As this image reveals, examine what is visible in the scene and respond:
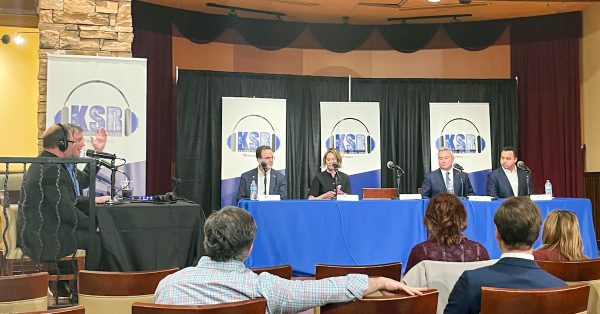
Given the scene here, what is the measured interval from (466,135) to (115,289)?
22.6ft

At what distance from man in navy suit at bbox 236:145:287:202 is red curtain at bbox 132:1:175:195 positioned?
6.93 ft

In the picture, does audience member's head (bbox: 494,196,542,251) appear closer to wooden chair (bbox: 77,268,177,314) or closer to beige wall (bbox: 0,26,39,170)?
wooden chair (bbox: 77,268,177,314)

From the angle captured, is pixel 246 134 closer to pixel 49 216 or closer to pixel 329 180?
pixel 329 180

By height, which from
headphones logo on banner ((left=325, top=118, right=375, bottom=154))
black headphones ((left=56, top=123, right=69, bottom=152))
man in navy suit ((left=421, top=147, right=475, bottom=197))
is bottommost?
man in navy suit ((left=421, top=147, right=475, bottom=197))

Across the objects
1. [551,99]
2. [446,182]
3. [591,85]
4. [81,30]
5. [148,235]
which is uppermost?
[81,30]

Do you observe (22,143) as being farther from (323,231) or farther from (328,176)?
(323,231)

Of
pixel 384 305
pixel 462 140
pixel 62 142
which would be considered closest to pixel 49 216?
pixel 62 142

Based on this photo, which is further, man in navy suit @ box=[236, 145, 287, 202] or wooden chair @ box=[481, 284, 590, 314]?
man in navy suit @ box=[236, 145, 287, 202]

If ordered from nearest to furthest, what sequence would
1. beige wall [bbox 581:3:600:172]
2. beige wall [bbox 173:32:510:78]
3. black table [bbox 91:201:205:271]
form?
black table [bbox 91:201:205:271], beige wall [bbox 581:3:600:172], beige wall [bbox 173:32:510:78]

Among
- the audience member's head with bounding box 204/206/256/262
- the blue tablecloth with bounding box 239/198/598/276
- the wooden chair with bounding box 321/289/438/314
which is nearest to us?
the wooden chair with bounding box 321/289/438/314

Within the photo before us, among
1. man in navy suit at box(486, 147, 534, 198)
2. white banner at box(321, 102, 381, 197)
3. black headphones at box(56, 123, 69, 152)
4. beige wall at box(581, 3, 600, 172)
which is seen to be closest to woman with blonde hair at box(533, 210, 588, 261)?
black headphones at box(56, 123, 69, 152)

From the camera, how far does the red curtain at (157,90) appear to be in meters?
7.98

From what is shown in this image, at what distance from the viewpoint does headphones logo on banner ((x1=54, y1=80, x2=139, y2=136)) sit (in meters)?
5.63

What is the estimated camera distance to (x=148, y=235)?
3.96 m
